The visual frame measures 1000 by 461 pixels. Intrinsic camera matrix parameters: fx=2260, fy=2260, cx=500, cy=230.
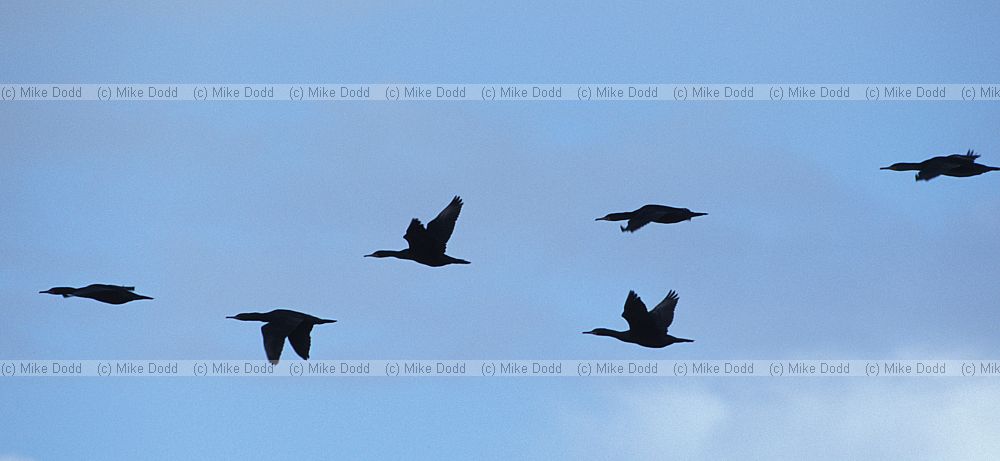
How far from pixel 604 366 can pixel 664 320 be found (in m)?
3.97

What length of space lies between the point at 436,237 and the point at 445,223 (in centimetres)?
25

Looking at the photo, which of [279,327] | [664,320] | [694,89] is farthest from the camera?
[694,89]

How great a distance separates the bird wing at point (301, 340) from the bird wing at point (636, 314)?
4788 millimetres

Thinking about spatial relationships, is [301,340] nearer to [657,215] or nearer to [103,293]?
[103,293]

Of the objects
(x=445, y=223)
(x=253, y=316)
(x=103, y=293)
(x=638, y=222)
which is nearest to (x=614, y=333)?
(x=638, y=222)

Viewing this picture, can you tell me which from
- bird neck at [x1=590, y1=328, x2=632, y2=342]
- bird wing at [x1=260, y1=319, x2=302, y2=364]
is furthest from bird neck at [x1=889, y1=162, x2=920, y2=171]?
bird wing at [x1=260, y1=319, x2=302, y2=364]

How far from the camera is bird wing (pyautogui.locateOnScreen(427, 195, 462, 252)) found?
3378 cm

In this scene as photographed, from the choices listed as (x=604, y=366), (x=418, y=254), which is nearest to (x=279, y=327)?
(x=418, y=254)

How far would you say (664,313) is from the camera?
117 feet

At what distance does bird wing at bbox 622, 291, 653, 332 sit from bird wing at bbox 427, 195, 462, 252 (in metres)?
2.85

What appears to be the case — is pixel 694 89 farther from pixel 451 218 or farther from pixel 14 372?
pixel 14 372

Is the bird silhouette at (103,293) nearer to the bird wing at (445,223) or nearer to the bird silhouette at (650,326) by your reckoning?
the bird wing at (445,223)

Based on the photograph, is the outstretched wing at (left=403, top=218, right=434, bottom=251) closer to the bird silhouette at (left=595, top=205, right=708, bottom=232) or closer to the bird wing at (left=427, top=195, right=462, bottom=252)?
the bird wing at (left=427, top=195, right=462, bottom=252)

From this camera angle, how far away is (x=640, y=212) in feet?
112
